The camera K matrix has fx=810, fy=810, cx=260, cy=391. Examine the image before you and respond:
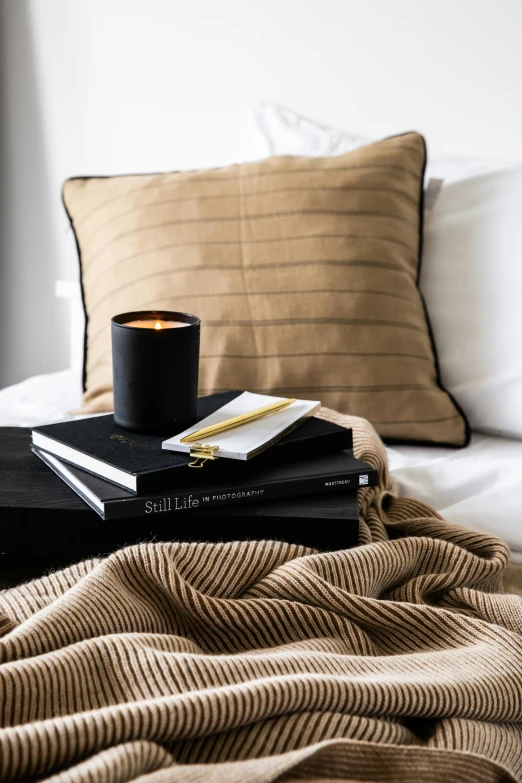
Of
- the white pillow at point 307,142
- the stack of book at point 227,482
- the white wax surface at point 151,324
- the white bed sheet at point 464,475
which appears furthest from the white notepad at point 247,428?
the white pillow at point 307,142

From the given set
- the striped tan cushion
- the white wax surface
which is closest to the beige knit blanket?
the white wax surface

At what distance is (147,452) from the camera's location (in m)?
0.79

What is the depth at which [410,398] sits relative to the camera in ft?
4.11

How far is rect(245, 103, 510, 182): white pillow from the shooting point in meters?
1.48

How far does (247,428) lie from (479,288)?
669 mm

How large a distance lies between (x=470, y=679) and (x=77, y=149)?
1875 millimetres

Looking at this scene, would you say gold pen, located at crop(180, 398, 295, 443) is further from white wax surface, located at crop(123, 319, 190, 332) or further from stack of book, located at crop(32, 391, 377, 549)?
white wax surface, located at crop(123, 319, 190, 332)

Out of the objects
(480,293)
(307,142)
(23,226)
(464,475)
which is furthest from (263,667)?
(23,226)

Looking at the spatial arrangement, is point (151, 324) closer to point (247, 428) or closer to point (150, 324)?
point (150, 324)

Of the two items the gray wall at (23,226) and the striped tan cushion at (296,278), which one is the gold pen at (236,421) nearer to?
the striped tan cushion at (296,278)

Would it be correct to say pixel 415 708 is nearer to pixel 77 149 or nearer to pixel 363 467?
pixel 363 467

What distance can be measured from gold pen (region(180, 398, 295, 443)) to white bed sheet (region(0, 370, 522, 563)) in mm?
249

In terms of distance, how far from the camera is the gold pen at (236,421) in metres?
0.81

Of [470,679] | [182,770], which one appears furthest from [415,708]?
[182,770]
